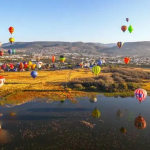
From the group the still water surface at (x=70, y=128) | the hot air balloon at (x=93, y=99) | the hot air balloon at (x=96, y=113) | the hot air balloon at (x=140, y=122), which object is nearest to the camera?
the still water surface at (x=70, y=128)

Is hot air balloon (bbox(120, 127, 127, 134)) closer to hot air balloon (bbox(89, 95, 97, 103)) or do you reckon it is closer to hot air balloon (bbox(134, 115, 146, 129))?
hot air balloon (bbox(134, 115, 146, 129))

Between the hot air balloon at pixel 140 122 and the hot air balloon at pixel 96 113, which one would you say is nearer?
the hot air balloon at pixel 140 122

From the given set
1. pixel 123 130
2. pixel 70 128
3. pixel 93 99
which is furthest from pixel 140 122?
pixel 93 99

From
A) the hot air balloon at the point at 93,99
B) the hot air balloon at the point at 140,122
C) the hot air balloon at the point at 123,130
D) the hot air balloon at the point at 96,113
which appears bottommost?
the hot air balloon at the point at 123,130

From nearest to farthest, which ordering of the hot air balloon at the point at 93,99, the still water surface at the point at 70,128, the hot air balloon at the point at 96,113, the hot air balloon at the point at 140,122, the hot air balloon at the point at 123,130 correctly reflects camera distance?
the still water surface at the point at 70,128
the hot air balloon at the point at 123,130
the hot air balloon at the point at 140,122
the hot air balloon at the point at 96,113
the hot air balloon at the point at 93,99

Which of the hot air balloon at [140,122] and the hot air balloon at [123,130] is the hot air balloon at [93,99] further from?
the hot air balloon at [123,130]

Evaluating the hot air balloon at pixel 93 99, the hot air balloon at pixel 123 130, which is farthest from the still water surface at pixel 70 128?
the hot air balloon at pixel 93 99

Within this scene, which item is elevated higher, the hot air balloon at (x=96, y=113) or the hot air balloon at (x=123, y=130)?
the hot air balloon at (x=96, y=113)
